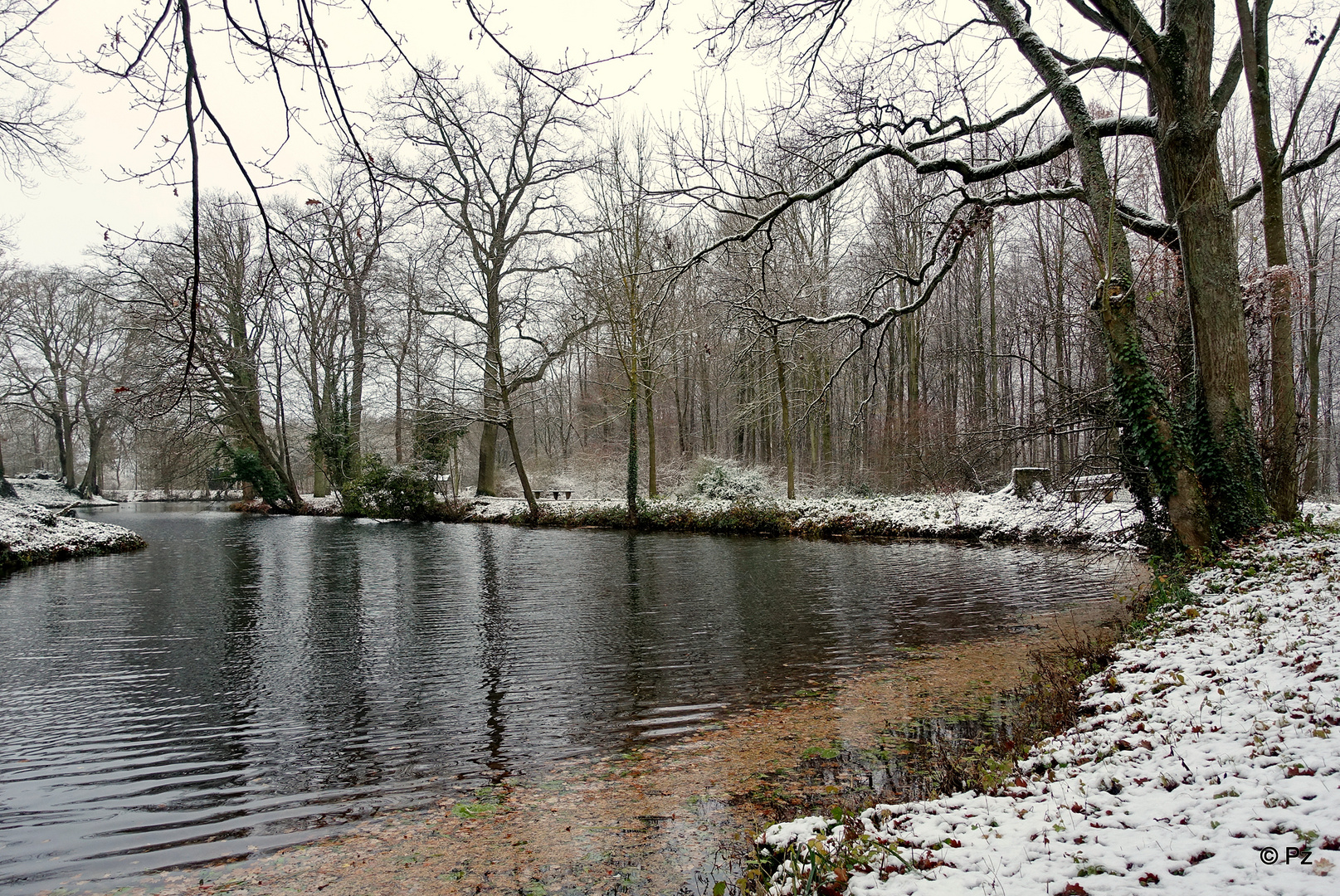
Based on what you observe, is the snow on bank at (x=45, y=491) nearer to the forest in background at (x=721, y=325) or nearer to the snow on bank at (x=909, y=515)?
the forest in background at (x=721, y=325)

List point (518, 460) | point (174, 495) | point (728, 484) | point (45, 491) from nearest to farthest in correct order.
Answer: point (728, 484), point (518, 460), point (45, 491), point (174, 495)

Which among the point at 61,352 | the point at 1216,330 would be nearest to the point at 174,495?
the point at 61,352

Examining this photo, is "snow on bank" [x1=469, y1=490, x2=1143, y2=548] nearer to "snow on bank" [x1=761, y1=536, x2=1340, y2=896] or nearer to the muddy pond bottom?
"snow on bank" [x1=761, y1=536, x2=1340, y2=896]

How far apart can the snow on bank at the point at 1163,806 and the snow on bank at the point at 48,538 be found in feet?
53.5

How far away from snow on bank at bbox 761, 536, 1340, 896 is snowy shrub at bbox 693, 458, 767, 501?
52.0 feet

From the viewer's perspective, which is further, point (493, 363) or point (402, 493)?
point (402, 493)

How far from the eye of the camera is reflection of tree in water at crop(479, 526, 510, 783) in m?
4.52

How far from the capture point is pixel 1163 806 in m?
2.61

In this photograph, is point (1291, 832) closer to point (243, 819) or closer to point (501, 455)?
point (243, 819)

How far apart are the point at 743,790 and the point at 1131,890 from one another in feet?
6.93

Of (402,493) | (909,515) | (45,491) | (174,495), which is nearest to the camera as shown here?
(909,515)

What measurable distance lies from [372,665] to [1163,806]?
242 inches

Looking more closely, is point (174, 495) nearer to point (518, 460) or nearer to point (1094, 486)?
point (518, 460)

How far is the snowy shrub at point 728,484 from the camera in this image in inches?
800
